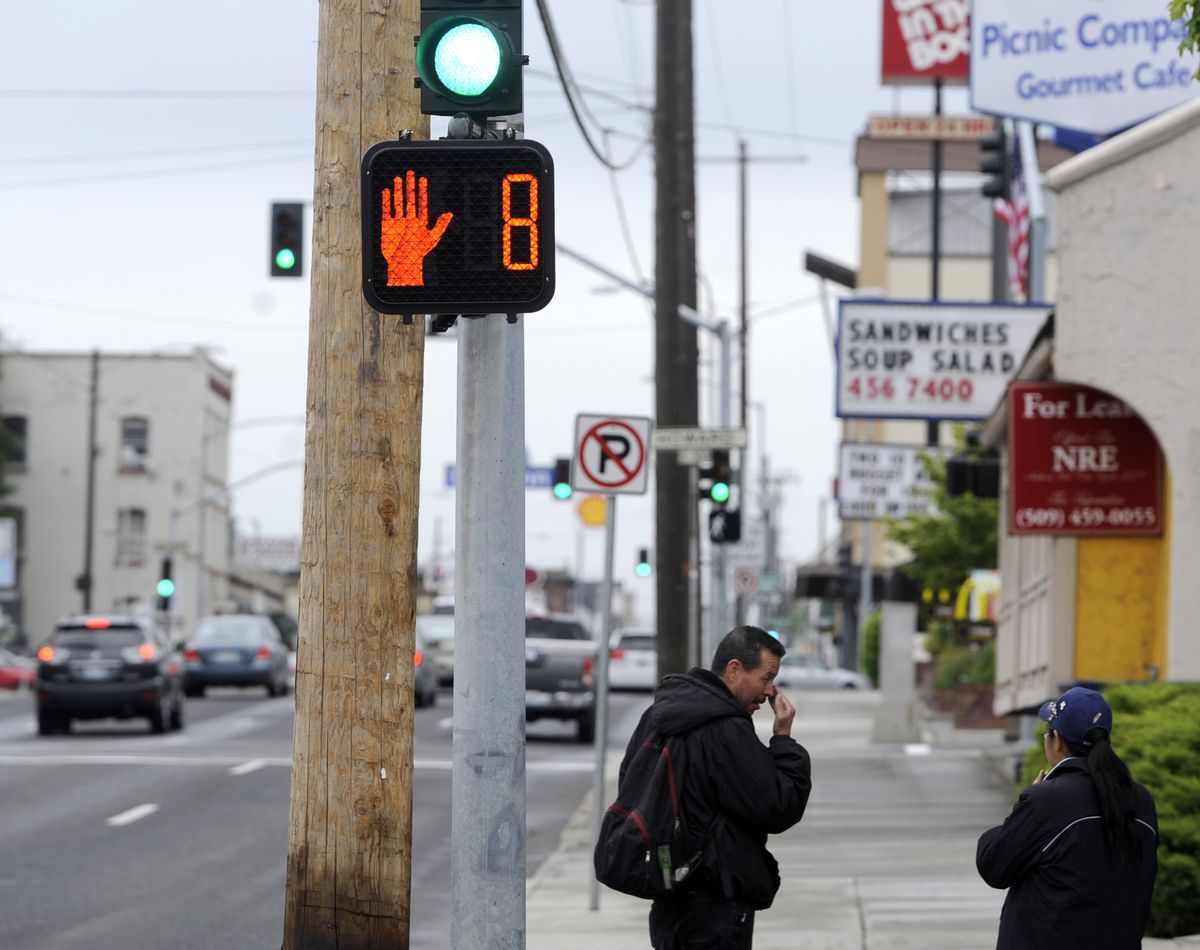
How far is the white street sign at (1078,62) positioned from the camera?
1883 centimetres

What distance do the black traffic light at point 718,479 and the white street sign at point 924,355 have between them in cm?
525

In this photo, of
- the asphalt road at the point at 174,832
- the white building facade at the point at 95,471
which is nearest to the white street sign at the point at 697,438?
the asphalt road at the point at 174,832

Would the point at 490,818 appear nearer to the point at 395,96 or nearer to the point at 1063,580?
the point at 395,96

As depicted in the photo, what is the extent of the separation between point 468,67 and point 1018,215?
18.1 meters

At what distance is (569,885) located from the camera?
1427cm

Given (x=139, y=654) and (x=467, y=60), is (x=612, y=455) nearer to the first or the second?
(x=467, y=60)

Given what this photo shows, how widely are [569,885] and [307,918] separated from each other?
7.36 m

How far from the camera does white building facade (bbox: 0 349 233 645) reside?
7000 centimetres

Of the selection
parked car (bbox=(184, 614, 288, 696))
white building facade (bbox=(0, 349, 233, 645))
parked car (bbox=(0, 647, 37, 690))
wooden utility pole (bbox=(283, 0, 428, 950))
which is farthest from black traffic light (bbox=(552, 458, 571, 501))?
white building facade (bbox=(0, 349, 233, 645))

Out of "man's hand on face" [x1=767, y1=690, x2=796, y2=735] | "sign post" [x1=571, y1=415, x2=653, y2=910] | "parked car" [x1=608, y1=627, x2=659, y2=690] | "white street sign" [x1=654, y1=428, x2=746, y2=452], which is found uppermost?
"white street sign" [x1=654, y1=428, x2=746, y2=452]

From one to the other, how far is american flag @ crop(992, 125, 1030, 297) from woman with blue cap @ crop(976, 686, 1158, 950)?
1750 centimetres

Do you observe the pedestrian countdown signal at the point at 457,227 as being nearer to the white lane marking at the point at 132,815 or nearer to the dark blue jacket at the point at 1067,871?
the dark blue jacket at the point at 1067,871

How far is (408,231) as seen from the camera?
626 centimetres

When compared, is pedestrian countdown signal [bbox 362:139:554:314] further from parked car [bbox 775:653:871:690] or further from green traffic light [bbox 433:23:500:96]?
parked car [bbox 775:653:871:690]
